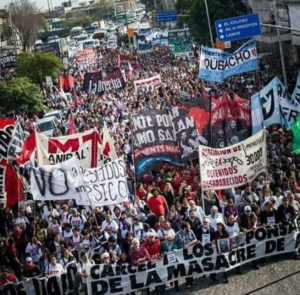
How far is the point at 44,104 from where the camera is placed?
43438 millimetres

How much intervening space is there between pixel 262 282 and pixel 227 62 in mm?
12311

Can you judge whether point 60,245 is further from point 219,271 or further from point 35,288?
point 219,271

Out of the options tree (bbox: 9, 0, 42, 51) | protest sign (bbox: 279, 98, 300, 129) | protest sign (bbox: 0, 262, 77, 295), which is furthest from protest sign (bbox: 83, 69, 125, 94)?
tree (bbox: 9, 0, 42, 51)

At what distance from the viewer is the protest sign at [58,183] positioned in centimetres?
1430

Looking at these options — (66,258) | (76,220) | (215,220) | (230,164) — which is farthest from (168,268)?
(76,220)

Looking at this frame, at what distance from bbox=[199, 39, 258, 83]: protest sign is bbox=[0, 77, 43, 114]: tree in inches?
758

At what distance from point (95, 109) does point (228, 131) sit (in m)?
13.4

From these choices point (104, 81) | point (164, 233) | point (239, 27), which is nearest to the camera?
point (164, 233)

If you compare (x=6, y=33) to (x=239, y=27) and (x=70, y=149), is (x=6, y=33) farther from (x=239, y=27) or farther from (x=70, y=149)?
(x=70, y=149)

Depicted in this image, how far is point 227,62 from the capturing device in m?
23.4

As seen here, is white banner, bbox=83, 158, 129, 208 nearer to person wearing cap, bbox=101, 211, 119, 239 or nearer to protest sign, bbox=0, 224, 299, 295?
person wearing cap, bbox=101, 211, 119, 239

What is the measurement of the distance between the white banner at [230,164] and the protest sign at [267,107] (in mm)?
2922

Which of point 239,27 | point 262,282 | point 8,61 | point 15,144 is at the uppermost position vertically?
point 239,27

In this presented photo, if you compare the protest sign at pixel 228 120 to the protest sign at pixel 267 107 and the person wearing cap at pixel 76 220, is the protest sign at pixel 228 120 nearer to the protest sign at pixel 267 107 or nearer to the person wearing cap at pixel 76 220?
the protest sign at pixel 267 107
